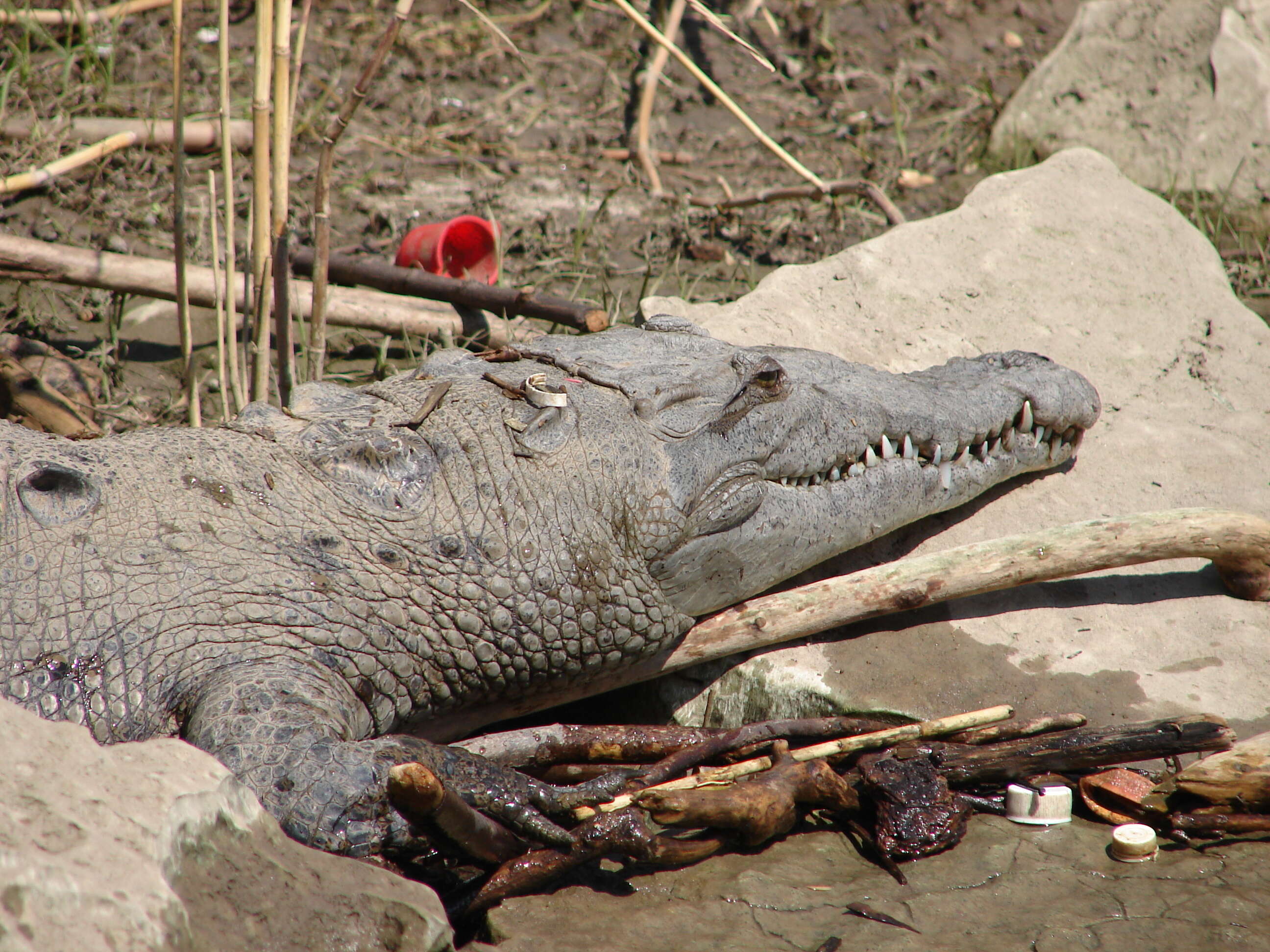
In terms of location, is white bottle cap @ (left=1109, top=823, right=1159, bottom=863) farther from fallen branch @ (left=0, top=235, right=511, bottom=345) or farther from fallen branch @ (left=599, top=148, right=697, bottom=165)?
fallen branch @ (left=599, top=148, right=697, bottom=165)

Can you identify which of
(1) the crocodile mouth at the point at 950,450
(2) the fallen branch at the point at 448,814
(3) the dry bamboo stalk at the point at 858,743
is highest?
(1) the crocodile mouth at the point at 950,450

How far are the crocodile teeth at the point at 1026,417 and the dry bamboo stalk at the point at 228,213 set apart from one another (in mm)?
2761

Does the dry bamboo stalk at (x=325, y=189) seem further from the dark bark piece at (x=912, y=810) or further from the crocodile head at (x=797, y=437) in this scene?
the dark bark piece at (x=912, y=810)

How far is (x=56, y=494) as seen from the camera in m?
2.70

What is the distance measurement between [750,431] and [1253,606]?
70.9 inches

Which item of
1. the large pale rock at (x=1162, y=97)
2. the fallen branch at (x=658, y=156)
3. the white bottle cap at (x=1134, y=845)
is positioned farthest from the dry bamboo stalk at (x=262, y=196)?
the large pale rock at (x=1162, y=97)

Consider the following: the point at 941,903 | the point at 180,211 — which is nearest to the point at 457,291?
the point at 180,211

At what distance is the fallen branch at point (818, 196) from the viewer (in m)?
5.60

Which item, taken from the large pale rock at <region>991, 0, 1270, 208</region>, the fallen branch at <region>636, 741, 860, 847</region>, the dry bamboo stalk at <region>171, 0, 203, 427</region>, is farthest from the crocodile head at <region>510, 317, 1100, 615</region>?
the large pale rock at <region>991, 0, 1270, 208</region>

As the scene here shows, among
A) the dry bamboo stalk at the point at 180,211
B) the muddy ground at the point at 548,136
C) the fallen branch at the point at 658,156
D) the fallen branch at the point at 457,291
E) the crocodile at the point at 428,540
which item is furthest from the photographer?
the fallen branch at the point at 658,156

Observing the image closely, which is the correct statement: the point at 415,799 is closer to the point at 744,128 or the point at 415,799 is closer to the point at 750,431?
the point at 750,431

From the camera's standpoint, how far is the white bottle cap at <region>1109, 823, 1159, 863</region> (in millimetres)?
2762

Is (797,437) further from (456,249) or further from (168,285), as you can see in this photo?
(168,285)

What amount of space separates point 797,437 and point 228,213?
7.17 feet
